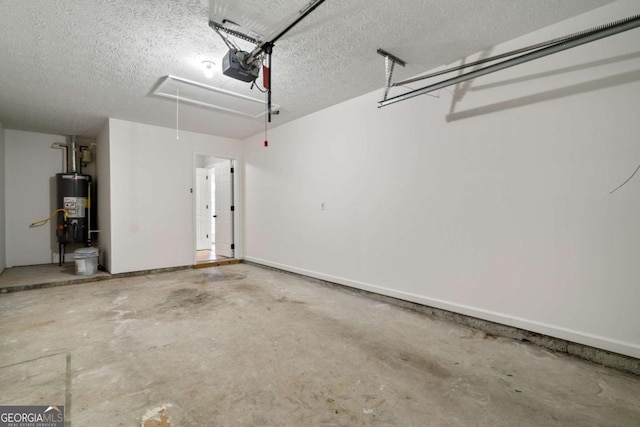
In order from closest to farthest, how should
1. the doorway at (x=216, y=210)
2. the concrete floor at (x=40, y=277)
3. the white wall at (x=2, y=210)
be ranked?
the concrete floor at (x=40, y=277) → the white wall at (x=2, y=210) → the doorway at (x=216, y=210)

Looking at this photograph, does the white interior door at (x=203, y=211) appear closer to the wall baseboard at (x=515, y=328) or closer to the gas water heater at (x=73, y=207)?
the gas water heater at (x=73, y=207)

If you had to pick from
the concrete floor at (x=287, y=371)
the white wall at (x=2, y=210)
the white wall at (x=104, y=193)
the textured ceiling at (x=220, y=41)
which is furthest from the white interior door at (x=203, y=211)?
the concrete floor at (x=287, y=371)

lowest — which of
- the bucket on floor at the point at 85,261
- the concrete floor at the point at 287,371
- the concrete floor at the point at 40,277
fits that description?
the concrete floor at the point at 287,371

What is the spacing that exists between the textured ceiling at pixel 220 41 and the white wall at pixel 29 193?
1.95 m

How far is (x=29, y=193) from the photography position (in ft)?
17.8

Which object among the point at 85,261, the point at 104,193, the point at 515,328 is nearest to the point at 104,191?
the point at 104,193

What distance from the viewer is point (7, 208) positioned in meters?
5.23

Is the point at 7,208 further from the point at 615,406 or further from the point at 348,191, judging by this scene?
the point at 615,406

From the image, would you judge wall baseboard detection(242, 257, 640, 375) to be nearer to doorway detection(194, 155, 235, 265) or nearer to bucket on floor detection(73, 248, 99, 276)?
doorway detection(194, 155, 235, 265)

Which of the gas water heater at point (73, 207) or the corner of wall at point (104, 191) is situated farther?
the gas water heater at point (73, 207)

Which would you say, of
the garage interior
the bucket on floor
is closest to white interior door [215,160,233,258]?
the garage interior

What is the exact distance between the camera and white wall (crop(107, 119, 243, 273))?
4.73 m

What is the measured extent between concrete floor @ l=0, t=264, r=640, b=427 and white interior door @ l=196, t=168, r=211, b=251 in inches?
177

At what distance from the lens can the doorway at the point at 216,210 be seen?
627 cm
